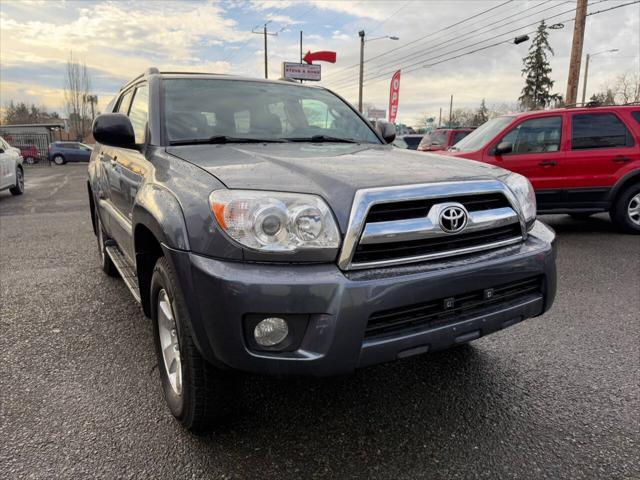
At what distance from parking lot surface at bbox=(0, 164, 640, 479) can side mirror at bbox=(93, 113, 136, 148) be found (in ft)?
4.43

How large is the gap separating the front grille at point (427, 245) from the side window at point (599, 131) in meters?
5.39

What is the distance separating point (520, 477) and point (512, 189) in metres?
1.28

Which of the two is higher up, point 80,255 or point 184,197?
point 184,197

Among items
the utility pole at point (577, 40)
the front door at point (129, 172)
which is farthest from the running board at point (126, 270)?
the utility pole at point (577, 40)

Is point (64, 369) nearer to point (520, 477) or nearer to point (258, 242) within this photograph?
point (258, 242)

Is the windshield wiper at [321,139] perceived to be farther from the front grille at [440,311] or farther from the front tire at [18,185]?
the front tire at [18,185]

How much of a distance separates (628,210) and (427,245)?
6.19 m

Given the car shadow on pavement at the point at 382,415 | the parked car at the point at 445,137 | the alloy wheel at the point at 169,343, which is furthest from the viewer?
the parked car at the point at 445,137

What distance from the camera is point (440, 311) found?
6.54 feet

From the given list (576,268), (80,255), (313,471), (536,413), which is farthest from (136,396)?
(576,268)

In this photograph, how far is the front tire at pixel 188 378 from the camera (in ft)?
6.48

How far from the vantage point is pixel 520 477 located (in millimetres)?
1972

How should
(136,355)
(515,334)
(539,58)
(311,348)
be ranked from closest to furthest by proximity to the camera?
(311,348), (136,355), (515,334), (539,58)

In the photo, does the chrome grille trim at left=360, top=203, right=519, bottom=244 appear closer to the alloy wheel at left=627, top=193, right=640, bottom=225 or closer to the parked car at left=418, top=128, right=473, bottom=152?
the alloy wheel at left=627, top=193, right=640, bottom=225
